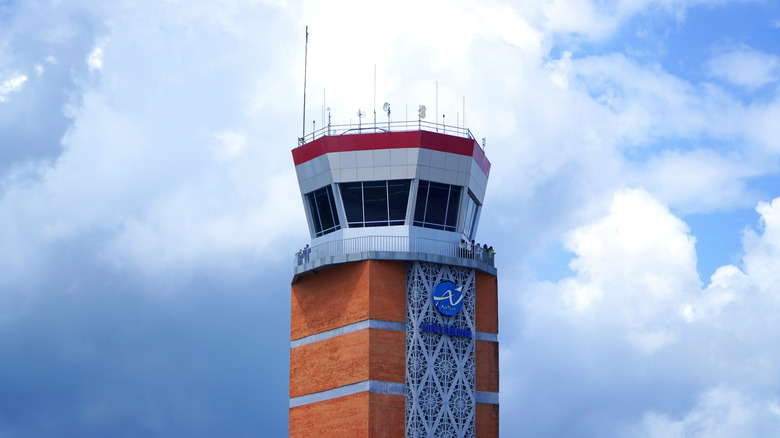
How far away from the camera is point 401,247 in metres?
82.4

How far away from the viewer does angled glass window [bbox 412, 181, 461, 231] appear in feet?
274

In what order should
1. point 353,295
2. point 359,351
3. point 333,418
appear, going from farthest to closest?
point 353,295
point 333,418
point 359,351

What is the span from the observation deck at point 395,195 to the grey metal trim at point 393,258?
0.20ft

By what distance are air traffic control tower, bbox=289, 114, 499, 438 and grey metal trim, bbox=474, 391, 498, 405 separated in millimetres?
106

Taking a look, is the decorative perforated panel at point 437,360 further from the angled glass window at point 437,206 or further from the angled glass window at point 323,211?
the angled glass window at point 323,211

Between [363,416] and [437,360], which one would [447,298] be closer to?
[437,360]

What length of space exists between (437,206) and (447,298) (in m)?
6.23

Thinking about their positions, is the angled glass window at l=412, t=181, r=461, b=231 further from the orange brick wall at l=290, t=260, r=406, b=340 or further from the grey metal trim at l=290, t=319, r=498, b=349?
the grey metal trim at l=290, t=319, r=498, b=349

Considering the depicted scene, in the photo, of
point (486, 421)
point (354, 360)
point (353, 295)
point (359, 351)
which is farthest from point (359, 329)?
point (486, 421)

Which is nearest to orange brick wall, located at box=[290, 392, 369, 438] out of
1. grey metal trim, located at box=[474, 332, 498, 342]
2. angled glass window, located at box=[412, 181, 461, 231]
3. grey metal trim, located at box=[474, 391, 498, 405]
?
grey metal trim, located at box=[474, 391, 498, 405]

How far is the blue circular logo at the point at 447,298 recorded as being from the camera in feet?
268

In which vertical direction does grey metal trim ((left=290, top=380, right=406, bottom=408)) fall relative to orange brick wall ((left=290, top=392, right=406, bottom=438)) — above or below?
above

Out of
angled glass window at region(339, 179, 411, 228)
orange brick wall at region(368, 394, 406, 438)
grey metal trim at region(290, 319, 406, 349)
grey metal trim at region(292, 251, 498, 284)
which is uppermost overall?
angled glass window at region(339, 179, 411, 228)

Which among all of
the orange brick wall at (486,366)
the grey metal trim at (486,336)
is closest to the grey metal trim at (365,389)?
the orange brick wall at (486,366)
